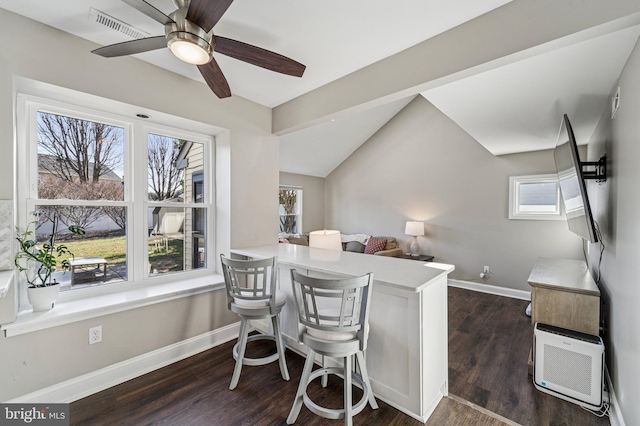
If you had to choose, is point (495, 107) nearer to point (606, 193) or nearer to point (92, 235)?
point (606, 193)

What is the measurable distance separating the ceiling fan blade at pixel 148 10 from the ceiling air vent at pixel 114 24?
699mm

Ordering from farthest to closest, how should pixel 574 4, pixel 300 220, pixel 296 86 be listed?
pixel 300 220 → pixel 296 86 → pixel 574 4

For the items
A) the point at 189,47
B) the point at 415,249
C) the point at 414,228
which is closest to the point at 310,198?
the point at 414,228

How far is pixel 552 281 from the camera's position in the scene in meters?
2.22

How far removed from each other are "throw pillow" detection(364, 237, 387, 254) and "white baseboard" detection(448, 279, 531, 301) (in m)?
1.33

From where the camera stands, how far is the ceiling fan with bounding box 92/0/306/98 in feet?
4.06

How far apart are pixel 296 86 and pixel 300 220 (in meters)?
4.14

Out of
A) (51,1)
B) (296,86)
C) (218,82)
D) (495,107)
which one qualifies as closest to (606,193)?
(495,107)

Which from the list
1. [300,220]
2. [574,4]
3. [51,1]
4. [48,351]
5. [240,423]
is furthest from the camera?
[300,220]

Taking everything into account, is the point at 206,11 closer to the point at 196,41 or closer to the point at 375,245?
the point at 196,41

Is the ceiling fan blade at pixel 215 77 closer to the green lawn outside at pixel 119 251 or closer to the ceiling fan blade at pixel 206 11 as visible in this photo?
the ceiling fan blade at pixel 206 11

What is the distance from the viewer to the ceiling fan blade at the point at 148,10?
1181 mm

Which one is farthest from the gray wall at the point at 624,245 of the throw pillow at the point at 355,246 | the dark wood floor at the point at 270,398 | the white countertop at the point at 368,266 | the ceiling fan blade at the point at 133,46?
the throw pillow at the point at 355,246

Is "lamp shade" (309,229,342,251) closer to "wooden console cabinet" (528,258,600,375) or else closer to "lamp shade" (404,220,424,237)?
"wooden console cabinet" (528,258,600,375)
